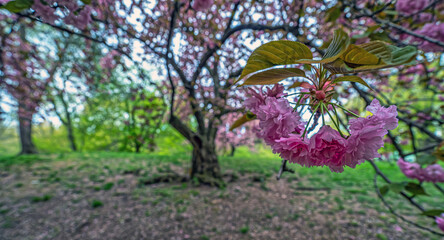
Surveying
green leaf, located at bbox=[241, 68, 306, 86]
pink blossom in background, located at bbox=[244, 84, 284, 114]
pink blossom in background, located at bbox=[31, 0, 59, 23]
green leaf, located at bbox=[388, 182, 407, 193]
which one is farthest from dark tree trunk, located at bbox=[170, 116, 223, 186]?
green leaf, located at bbox=[241, 68, 306, 86]

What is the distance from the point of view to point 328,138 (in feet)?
1.58

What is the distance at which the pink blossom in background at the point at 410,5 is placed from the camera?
136cm

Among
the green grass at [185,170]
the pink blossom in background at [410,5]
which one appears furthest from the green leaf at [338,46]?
the green grass at [185,170]

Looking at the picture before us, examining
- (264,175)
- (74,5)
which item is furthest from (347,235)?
(74,5)

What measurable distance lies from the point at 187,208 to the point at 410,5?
3270mm

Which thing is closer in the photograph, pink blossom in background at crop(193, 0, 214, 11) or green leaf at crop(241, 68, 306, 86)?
green leaf at crop(241, 68, 306, 86)

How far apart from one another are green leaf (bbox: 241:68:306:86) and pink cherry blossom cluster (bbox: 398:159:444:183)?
161 centimetres

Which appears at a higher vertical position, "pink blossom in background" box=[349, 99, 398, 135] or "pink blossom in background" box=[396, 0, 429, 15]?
"pink blossom in background" box=[396, 0, 429, 15]

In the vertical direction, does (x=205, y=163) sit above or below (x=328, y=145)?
below

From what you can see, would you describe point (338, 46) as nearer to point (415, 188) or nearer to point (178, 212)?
point (415, 188)

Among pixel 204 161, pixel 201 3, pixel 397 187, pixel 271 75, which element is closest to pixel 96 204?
pixel 204 161

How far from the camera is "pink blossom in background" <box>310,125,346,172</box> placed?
0.48 meters

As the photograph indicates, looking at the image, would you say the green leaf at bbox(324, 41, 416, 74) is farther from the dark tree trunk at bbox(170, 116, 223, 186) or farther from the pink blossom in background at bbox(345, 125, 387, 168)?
the dark tree trunk at bbox(170, 116, 223, 186)

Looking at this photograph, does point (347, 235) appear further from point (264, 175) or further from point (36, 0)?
point (36, 0)
